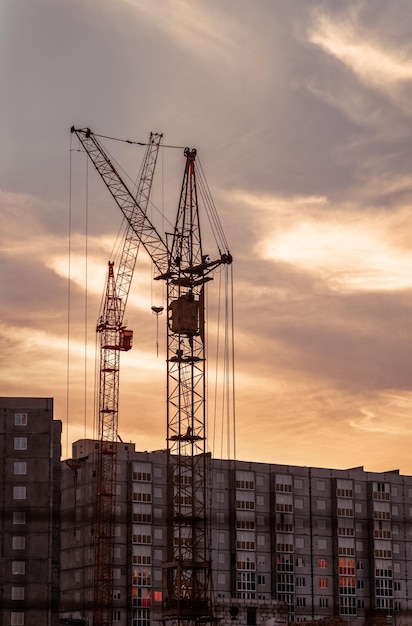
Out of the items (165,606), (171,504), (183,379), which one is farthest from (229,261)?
(165,606)

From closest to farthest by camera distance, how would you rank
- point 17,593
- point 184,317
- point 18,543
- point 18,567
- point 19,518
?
point 184,317, point 17,593, point 18,567, point 18,543, point 19,518

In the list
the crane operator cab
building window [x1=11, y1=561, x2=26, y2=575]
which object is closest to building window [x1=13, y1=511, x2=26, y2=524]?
building window [x1=11, y1=561, x2=26, y2=575]

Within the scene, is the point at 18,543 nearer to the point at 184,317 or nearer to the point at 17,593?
the point at 17,593

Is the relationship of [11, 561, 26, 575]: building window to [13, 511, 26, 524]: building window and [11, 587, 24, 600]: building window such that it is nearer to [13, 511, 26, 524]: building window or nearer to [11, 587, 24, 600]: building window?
[11, 587, 24, 600]: building window

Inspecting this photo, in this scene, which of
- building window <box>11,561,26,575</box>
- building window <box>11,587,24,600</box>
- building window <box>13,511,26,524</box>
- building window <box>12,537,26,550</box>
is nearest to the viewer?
building window <box>11,587,24,600</box>

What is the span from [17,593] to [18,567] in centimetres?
404

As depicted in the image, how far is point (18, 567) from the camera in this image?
195 metres

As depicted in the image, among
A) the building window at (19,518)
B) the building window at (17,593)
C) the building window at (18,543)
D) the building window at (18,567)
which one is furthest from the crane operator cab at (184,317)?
the building window at (17,593)

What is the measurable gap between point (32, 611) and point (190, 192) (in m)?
67.0

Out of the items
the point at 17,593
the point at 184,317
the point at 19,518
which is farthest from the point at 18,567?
the point at 184,317

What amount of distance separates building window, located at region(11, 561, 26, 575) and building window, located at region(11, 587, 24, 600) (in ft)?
8.04

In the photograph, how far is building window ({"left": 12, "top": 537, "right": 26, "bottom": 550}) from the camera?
19725cm

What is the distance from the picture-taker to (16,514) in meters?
200

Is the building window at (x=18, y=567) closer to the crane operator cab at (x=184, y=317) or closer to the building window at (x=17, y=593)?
the building window at (x=17, y=593)
